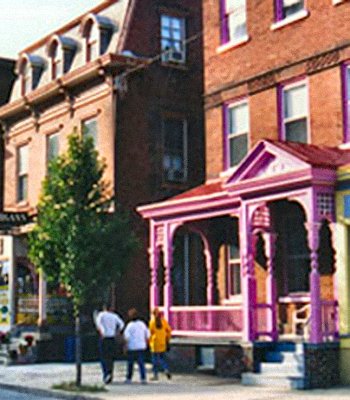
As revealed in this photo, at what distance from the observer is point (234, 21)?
2339cm

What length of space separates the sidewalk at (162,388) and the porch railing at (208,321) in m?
1.07

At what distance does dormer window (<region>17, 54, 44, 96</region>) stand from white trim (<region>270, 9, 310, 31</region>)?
40.0 ft

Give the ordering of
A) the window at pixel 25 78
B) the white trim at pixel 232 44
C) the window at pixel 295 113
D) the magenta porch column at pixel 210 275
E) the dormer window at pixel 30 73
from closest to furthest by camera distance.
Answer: the window at pixel 295 113
the white trim at pixel 232 44
the magenta porch column at pixel 210 275
the dormer window at pixel 30 73
the window at pixel 25 78

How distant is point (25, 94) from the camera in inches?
1241

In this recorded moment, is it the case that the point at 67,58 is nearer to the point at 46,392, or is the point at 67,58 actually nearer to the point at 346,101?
the point at 346,101

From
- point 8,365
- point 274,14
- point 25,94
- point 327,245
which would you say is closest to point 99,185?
point 327,245

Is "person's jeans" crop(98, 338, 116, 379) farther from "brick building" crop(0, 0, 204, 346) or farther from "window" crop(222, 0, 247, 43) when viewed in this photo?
"window" crop(222, 0, 247, 43)

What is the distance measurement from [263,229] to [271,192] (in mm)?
1598

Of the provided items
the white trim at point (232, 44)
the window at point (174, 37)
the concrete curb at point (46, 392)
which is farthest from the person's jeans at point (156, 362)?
the window at point (174, 37)

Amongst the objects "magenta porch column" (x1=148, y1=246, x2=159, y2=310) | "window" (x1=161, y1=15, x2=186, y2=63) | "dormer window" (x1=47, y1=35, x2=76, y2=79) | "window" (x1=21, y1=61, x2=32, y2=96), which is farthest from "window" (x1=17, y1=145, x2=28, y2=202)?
"magenta porch column" (x1=148, y1=246, x2=159, y2=310)

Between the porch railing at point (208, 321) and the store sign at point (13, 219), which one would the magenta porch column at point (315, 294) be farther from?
the store sign at point (13, 219)

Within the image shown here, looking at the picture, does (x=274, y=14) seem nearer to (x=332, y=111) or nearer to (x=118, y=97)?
(x=332, y=111)

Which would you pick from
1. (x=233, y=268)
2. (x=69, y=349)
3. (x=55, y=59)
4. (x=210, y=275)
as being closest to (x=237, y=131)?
(x=233, y=268)

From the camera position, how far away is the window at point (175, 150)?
91.2 feet
